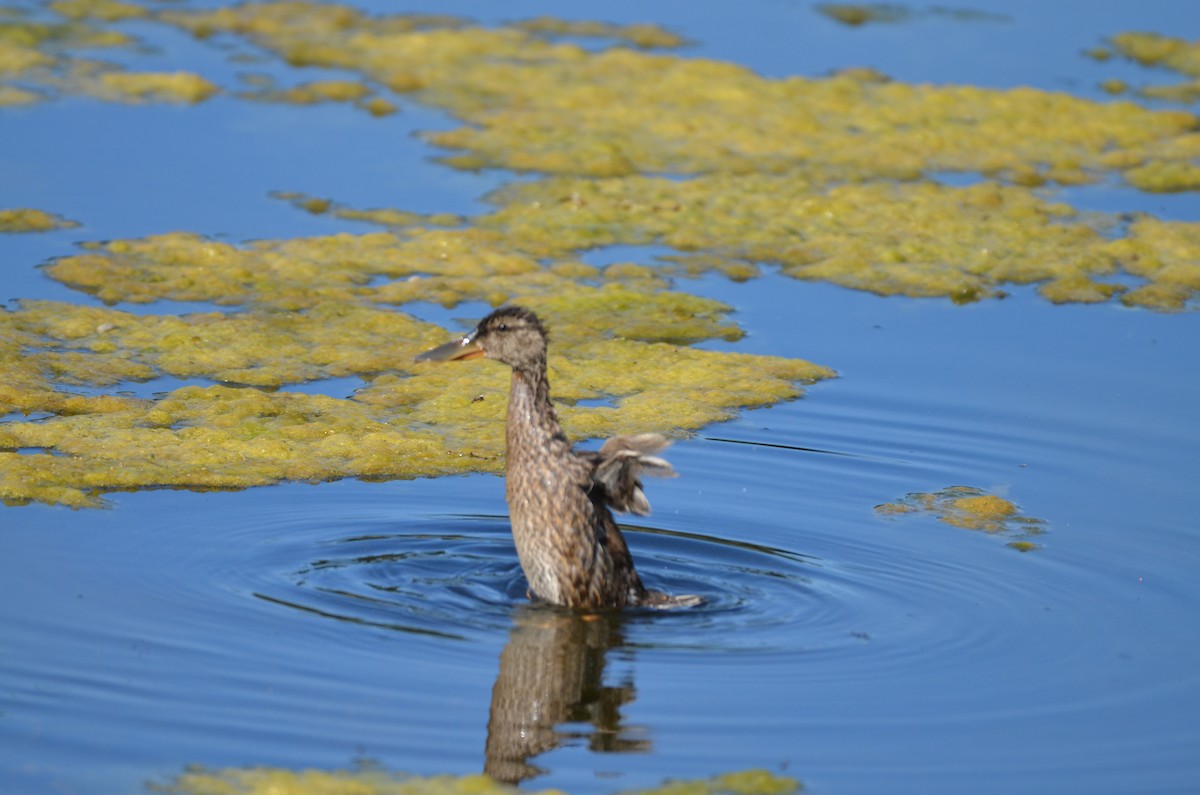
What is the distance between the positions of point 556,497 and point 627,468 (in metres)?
0.28

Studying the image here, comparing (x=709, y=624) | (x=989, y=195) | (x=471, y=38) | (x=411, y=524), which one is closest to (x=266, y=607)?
(x=411, y=524)

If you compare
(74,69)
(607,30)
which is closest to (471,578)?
(74,69)

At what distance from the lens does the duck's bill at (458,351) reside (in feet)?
22.2

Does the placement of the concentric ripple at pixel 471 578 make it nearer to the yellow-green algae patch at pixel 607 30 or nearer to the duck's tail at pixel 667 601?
the duck's tail at pixel 667 601

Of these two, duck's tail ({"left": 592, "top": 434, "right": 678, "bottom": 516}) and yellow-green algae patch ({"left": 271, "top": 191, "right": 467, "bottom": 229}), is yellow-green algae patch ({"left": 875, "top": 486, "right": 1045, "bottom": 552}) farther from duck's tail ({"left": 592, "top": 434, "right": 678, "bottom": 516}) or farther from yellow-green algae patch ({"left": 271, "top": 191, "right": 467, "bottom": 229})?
yellow-green algae patch ({"left": 271, "top": 191, "right": 467, "bottom": 229})

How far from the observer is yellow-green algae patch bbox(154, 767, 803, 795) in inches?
192

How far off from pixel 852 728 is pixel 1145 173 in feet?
27.8

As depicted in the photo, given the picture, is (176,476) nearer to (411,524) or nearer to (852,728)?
(411,524)

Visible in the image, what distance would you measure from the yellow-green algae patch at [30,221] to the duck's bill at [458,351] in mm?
4930

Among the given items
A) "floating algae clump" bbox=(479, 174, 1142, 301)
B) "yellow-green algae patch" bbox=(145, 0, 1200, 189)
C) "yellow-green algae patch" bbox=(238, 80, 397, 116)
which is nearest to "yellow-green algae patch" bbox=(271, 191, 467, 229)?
"floating algae clump" bbox=(479, 174, 1142, 301)

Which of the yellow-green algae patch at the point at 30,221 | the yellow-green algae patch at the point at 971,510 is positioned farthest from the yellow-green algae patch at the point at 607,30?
the yellow-green algae patch at the point at 971,510

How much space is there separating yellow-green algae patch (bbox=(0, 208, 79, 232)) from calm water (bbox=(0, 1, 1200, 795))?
→ 0.55 m

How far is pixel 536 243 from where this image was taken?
11.1 m

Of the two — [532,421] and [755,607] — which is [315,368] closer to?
[532,421]
